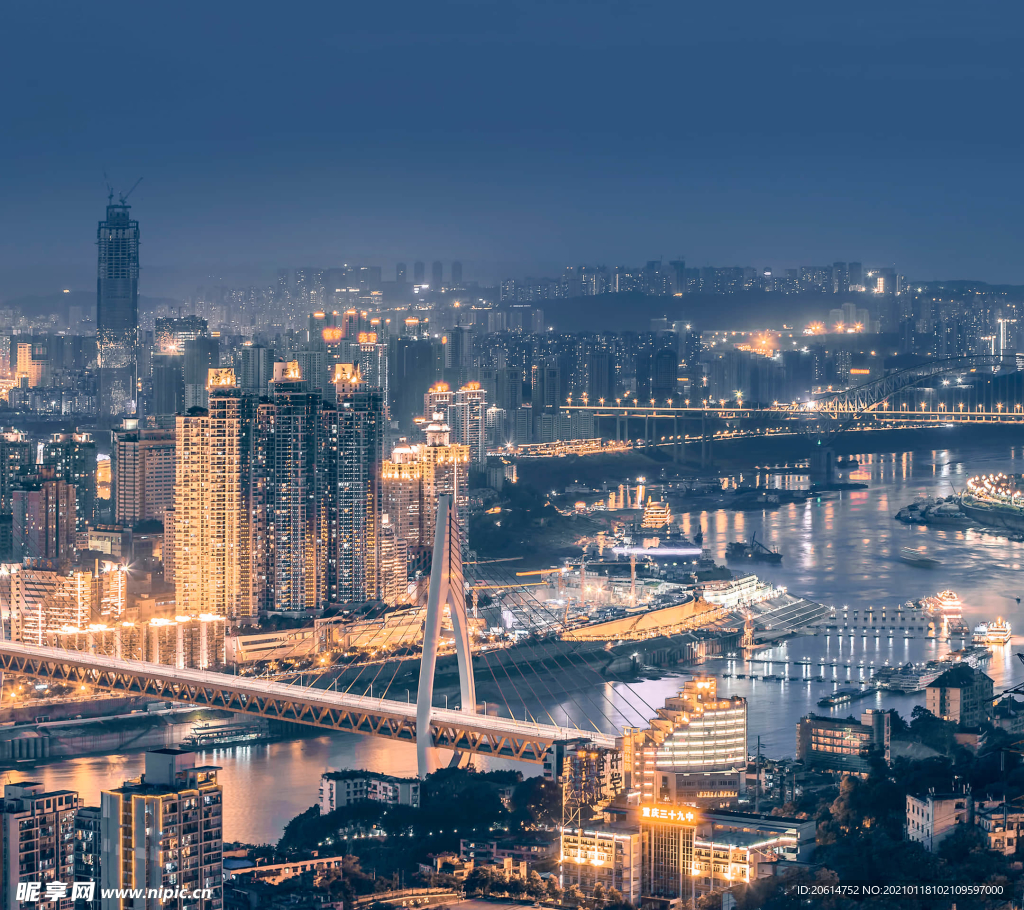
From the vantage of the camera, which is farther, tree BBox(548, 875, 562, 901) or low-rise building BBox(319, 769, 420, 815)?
low-rise building BBox(319, 769, 420, 815)

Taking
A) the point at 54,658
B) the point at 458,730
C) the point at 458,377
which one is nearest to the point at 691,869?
the point at 458,730

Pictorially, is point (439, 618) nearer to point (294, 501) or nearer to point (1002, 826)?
point (1002, 826)

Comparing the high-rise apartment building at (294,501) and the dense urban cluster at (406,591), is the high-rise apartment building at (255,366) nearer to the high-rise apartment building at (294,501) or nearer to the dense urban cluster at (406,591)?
the dense urban cluster at (406,591)

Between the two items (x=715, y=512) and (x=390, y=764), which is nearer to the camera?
(x=390, y=764)

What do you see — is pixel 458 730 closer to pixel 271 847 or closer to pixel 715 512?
pixel 271 847

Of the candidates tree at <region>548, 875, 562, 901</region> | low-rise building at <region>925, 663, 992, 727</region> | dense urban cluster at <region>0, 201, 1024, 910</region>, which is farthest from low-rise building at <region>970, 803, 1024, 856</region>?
low-rise building at <region>925, 663, 992, 727</region>

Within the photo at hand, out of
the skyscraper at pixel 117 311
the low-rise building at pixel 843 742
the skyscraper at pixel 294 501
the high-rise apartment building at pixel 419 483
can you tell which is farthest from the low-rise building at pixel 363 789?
the skyscraper at pixel 117 311

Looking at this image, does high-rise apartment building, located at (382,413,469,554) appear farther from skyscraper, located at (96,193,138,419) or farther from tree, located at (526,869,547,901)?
skyscraper, located at (96,193,138,419)
